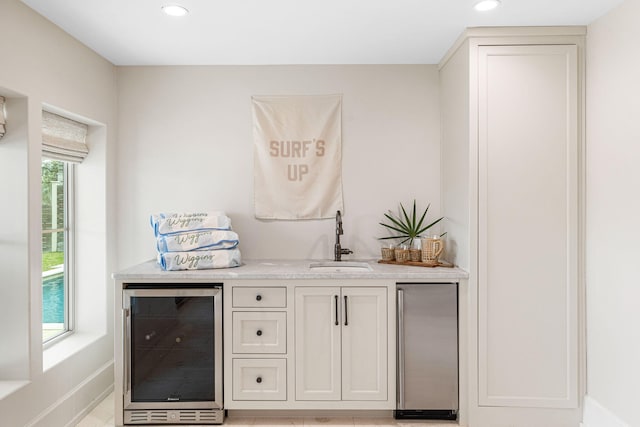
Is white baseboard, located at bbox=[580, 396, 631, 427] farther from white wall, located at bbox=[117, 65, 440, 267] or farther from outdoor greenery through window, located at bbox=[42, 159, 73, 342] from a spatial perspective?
outdoor greenery through window, located at bbox=[42, 159, 73, 342]

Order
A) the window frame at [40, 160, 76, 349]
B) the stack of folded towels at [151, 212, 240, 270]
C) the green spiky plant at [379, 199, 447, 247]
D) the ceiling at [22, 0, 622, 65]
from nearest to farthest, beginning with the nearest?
the ceiling at [22, 0, 622, 65], the stack of folded towels at [151, 212, 240, 270], the window frame at [40, 160, 76, 349], the green spiky plant at [379, 199, 447, 247]

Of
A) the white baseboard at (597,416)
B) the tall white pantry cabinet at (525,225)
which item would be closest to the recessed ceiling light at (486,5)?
the tall white pantry cabinet at (525,225)

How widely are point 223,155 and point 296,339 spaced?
1.50 m

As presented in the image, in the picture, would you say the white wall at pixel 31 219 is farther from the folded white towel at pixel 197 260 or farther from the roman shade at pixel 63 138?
the folded white towel at pixel 197 260

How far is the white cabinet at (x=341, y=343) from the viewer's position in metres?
2.68

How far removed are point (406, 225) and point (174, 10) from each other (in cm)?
210

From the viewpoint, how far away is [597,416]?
2.47 metres

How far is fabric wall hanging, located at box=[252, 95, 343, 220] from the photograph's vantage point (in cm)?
327

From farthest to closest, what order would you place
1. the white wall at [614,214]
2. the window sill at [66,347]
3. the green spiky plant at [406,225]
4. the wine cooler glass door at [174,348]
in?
the green spiky plant at [406,225] → the wine cooler glass door at [174,348] → the window sill at [66,347] → the white wall at [614,214]

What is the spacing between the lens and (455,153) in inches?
114

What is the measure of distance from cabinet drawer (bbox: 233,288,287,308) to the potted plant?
973 mm

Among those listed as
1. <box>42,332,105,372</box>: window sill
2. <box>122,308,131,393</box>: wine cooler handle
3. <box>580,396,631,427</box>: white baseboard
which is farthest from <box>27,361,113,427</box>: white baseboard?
<box>580,396,631,427</box>: white baseboard

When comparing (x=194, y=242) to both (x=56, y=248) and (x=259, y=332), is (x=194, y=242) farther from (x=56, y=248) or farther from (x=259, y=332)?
(x=56, y=248)

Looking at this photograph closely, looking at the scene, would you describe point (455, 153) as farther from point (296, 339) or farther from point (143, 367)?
point (143, 367)
